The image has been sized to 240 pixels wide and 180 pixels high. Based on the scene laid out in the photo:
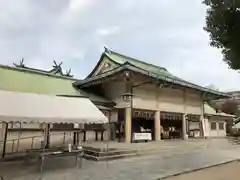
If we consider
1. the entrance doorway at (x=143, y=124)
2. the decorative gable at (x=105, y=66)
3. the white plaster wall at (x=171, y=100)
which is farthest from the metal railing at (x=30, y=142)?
the white plaster wall at (x=171, y=100)

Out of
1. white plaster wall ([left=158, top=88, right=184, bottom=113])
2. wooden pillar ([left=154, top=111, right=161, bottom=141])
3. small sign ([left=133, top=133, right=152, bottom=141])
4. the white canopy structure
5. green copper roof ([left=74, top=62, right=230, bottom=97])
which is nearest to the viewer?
the white canopy structure

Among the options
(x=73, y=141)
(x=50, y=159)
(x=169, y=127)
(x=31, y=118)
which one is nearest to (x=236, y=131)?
(x=169, y=127)

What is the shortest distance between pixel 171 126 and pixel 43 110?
15.3 m

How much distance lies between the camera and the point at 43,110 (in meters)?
8.14

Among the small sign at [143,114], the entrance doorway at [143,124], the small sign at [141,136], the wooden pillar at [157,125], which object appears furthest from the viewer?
the entrance doorway at [143,124]

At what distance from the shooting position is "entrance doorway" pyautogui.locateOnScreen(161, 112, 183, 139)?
61.9 feet

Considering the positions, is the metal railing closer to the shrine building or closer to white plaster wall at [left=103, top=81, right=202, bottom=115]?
the shrine building

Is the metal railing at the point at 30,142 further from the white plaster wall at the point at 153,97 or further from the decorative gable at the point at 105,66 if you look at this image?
the decorative gable at the point at 105,66

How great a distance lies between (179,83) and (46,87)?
361 inches

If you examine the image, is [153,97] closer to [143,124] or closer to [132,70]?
[132,70]

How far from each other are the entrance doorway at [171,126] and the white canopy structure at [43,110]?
10232mm

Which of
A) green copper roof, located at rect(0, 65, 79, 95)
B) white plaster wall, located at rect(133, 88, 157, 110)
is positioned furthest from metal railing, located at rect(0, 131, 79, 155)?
white plaster wall, located at rect(133, 88, 157, 110)

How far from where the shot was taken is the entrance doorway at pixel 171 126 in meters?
18.9

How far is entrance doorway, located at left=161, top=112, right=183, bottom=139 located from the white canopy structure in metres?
10.2
